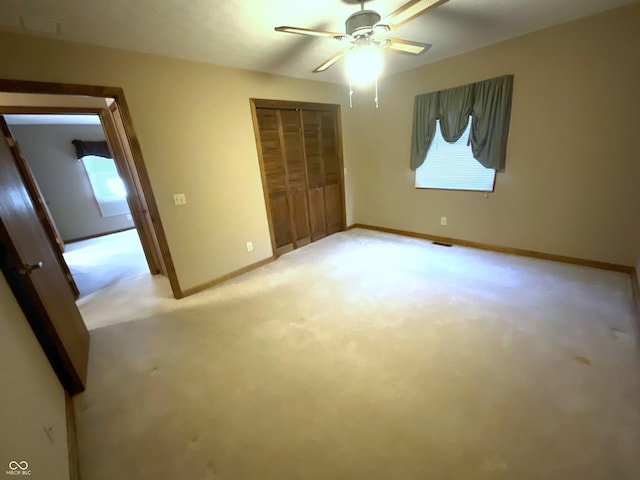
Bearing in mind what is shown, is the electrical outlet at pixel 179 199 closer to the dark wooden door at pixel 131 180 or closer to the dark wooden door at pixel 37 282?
the dark wooden door at pixel 131 180

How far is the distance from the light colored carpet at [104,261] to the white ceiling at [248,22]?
286 cm

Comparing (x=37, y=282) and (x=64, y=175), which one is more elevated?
(x=64, y=175)

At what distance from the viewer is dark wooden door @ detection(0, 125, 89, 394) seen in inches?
60.6

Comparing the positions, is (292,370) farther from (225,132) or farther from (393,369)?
(225,132)

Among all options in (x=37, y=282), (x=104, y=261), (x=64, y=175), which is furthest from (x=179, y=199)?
(x=64, y=175)

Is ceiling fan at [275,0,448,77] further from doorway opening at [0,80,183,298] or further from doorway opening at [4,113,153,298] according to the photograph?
doorway opening at [4,113,153,298]

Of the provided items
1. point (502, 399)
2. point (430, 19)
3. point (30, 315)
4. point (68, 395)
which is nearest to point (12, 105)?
point (30, 315)

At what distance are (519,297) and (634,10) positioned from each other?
8.42 ft

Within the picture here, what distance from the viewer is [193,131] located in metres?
2.79

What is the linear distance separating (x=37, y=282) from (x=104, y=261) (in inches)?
134

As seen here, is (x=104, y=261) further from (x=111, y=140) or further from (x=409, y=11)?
(x=409, y=11)

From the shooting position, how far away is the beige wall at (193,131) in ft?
6.77

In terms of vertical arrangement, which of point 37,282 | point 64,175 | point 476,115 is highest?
point 476,115

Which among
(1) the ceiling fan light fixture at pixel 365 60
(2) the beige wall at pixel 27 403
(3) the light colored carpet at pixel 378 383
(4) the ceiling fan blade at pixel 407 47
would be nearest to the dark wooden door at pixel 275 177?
(3) the light colored carpet at pixel 378 383
